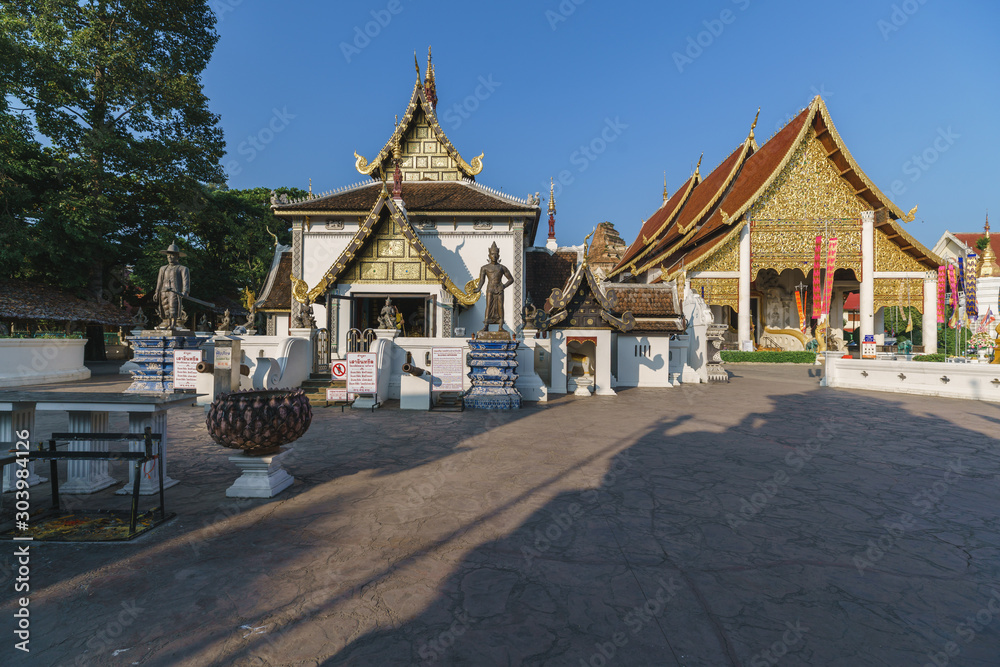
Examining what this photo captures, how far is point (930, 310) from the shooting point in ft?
82.8

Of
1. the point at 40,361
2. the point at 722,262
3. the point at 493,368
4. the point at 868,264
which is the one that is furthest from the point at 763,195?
the point at 40,361

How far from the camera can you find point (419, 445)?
6543 mm

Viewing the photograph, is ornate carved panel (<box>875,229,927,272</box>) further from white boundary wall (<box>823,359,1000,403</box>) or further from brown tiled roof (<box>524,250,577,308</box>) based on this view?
brown tiled roof (<box>524,250,577,308</box>)

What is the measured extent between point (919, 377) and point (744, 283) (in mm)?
13010

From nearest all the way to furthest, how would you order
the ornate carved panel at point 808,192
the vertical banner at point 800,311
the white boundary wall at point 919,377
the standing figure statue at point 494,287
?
the standing figure statue at point 494,287
the white boundary wall at point 919,377
the ornate carved panel at point 808,192
the vertical banner at point 800,311

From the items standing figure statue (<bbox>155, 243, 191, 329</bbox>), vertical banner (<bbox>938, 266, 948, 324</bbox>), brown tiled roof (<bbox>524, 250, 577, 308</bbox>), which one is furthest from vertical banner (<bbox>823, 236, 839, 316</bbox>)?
standing figure statue (<bbox>155, 243, 191, 329</bbox>)

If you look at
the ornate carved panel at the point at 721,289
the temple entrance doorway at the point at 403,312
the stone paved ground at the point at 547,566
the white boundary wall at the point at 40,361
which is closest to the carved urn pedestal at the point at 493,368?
the stone paved ground at the point at 547,566

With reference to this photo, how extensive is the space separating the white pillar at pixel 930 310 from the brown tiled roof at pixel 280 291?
3291cm

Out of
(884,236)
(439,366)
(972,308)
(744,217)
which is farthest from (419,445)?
(884,236)

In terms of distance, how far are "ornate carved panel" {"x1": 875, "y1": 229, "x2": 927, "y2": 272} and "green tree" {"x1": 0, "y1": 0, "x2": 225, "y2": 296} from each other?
36.6m

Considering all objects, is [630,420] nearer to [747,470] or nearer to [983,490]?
[747,470]

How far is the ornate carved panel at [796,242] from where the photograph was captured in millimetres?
25781

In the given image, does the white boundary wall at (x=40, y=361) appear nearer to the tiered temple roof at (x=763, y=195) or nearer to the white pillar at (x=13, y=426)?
the white pillar at (x=13, y=426)

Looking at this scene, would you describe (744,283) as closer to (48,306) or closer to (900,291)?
(900,291)
